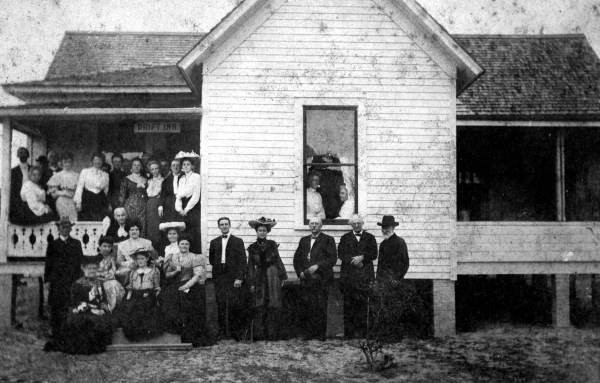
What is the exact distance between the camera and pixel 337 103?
10.3 metres

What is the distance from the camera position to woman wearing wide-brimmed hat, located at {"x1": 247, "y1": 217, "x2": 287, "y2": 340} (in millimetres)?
9242

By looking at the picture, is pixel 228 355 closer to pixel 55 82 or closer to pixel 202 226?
pixel 202 226

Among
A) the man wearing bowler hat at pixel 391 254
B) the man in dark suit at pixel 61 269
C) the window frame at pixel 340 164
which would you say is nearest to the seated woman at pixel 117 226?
the man in dark suit at pixel 61 269

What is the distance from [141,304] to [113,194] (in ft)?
8.69

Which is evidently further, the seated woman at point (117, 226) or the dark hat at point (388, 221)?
the dark hat at point (388, 221)

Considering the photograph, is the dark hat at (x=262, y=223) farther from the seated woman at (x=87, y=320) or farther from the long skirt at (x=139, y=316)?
the seated woman at (x=87, y=320)

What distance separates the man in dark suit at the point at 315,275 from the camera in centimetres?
944

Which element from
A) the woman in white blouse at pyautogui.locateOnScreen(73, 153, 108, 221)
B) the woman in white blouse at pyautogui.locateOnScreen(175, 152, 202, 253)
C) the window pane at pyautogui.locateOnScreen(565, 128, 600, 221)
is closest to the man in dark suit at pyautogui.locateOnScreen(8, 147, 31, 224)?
the woman in white blouse at pyautogui.locateOnScreen(73, 153, 108, 221)

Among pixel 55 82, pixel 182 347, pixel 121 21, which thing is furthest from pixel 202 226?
pixel 121 21

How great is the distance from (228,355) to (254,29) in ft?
18.0

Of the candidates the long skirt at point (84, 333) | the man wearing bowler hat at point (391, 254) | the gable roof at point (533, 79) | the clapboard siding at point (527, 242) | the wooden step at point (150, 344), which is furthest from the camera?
the gable roof at point (533, 79)

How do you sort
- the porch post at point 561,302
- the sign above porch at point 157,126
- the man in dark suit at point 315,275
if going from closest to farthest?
the man in dark suit at point 315,275
the sign above porch at point 157,126
the porch post at point 561,302

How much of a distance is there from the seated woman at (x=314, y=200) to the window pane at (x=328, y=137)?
36 centimetres

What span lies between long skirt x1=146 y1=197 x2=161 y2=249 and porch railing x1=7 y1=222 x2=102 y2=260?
3.01 ft
